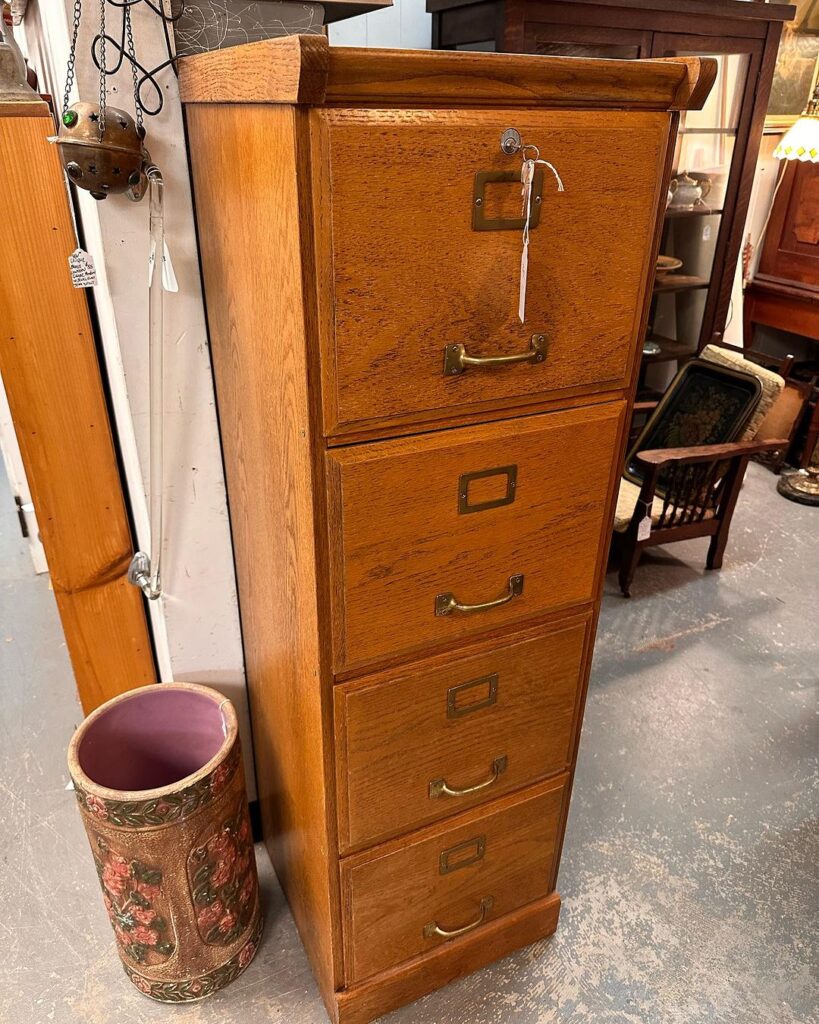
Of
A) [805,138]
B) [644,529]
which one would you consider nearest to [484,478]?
[644,529]

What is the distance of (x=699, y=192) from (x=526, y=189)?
2502 mm

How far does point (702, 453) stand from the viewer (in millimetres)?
2479

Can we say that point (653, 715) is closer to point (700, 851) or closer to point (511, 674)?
point (700, 851)

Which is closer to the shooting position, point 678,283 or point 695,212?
point 695,212

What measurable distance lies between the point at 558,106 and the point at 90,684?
1.38 meters

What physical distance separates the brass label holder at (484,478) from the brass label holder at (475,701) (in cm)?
28

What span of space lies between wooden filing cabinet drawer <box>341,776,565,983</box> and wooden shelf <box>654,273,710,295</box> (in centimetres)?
229

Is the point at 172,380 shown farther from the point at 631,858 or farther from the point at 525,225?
the point at 631,858

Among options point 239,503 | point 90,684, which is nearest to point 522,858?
point 239,503

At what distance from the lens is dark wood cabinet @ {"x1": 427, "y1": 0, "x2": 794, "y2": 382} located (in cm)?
224

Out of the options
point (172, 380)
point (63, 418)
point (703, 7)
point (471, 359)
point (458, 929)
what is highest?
point (703, 7)

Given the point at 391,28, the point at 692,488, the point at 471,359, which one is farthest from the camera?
the point at 692,488

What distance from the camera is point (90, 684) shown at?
1.60 m

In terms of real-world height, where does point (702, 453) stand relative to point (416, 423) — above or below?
below
